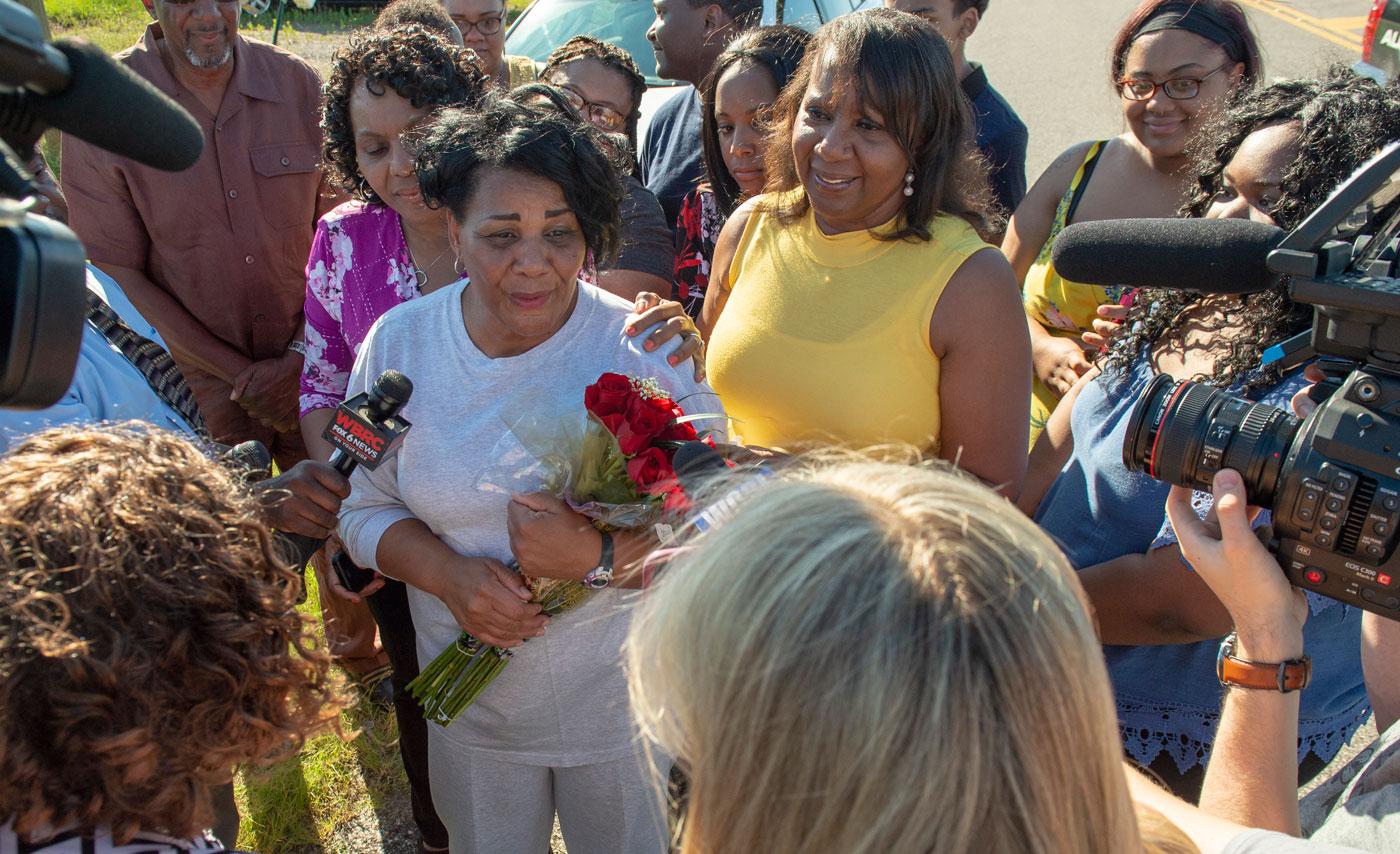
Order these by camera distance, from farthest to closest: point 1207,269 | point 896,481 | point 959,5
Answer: point 959,5 → point 1207,269 → point 896,481

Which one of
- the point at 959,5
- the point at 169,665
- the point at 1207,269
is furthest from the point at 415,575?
the point at 959,5

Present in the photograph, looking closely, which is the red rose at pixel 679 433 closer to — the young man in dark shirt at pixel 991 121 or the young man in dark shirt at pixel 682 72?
the young man in dark shirt at pixel 682 72

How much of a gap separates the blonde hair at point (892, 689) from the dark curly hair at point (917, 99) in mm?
1426

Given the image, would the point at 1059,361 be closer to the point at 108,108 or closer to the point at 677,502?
the point at 677,502

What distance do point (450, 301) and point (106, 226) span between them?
1.86 metres

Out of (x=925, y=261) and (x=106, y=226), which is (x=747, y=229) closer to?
(x=925, y=261)

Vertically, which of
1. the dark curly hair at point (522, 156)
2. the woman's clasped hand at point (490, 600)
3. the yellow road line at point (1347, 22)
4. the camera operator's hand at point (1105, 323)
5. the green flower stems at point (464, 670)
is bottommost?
the green flower stems at point (464, 670)

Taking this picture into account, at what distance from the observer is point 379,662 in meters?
3.84

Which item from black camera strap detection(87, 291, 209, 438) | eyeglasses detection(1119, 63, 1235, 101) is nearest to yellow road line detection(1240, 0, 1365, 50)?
eyeglasses detection(1119, 63, 1235, 101)

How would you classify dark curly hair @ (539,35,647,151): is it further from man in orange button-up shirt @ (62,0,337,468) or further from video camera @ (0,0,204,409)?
video camera @ (0,0,204,409)

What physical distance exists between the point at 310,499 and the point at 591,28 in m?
4.27

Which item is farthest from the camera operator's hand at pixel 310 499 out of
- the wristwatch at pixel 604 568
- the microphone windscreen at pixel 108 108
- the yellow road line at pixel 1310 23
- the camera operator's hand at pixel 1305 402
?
the yellow road line at pixel 1310 23

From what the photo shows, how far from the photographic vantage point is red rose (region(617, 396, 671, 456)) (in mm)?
1905

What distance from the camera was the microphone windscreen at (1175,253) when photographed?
1.60 meters
